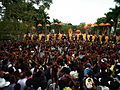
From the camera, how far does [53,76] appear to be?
5.75 meters

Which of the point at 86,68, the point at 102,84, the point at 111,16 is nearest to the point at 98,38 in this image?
the point at 86,68

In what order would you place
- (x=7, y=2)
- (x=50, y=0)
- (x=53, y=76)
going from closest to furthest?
1. (x=53, y=76)
2. (x=7, y=2)
3. (x=50, y=0)

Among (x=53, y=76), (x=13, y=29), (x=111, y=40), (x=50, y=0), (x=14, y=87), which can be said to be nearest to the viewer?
(x=14, y=87)

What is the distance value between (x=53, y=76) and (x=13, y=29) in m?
10.6

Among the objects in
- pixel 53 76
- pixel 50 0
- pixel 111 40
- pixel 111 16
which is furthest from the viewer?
pixel 111 16

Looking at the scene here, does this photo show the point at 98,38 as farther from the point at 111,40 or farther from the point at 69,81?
the point at 69,81

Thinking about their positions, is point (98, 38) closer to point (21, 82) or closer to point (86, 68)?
point (86, 68)

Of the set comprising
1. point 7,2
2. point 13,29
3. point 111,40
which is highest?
point 7,2

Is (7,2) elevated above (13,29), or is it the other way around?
(7,2)

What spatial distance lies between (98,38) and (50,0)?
34.5 ft

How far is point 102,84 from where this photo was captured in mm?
4500

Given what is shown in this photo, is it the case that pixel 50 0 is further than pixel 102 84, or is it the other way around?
pixel 50 0

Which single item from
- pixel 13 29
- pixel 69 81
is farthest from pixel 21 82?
pixel 13 29

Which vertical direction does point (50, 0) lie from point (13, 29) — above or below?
above
